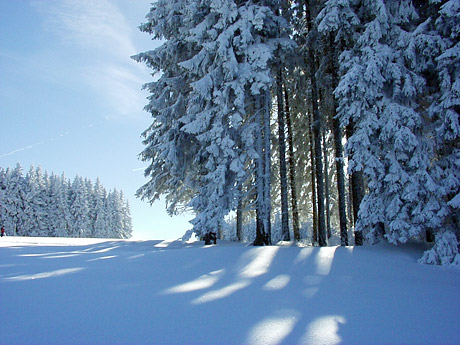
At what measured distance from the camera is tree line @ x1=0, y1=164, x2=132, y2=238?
48969 mm

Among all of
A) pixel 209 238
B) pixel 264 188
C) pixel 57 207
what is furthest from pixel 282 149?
pixel 57 207

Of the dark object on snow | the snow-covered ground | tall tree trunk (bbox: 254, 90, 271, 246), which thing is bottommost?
the snow-covered ground

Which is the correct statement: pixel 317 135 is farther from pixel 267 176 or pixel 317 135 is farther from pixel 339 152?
pixel 267 176

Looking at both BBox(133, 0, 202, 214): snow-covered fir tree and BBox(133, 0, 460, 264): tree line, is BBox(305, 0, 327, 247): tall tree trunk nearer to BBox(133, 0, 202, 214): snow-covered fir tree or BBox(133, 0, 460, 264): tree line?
BBox(133, 0, 460, 264): tree line

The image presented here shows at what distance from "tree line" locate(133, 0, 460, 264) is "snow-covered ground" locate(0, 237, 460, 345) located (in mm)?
2369

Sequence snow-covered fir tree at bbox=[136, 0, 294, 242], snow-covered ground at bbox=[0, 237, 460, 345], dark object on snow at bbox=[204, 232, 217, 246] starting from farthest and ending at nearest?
dark object on snow at bbox=[204, 232, 217, 246]
snow-covered fir tree at bbox=[136, 0, 294, 242]
snow-covered ground at bbox=[0, 237, 460, 345]

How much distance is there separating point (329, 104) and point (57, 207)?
53.8m

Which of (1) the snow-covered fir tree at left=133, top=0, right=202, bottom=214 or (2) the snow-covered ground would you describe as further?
(1) the snow-covered fir tree at left=133, top=0, right=202, bottom=214

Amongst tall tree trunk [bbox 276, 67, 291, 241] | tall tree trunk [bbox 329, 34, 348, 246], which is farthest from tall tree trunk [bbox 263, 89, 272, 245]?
tall tree trunk [bbox 329, 34, 348, 246]

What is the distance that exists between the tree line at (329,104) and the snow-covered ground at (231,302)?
93.3 inches

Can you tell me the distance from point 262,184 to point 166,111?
6.31 metres

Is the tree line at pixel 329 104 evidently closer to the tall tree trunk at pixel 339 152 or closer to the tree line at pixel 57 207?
the tall tree trunk at pixel 339 152

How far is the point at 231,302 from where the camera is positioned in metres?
4.97

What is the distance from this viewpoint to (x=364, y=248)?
973 cm
